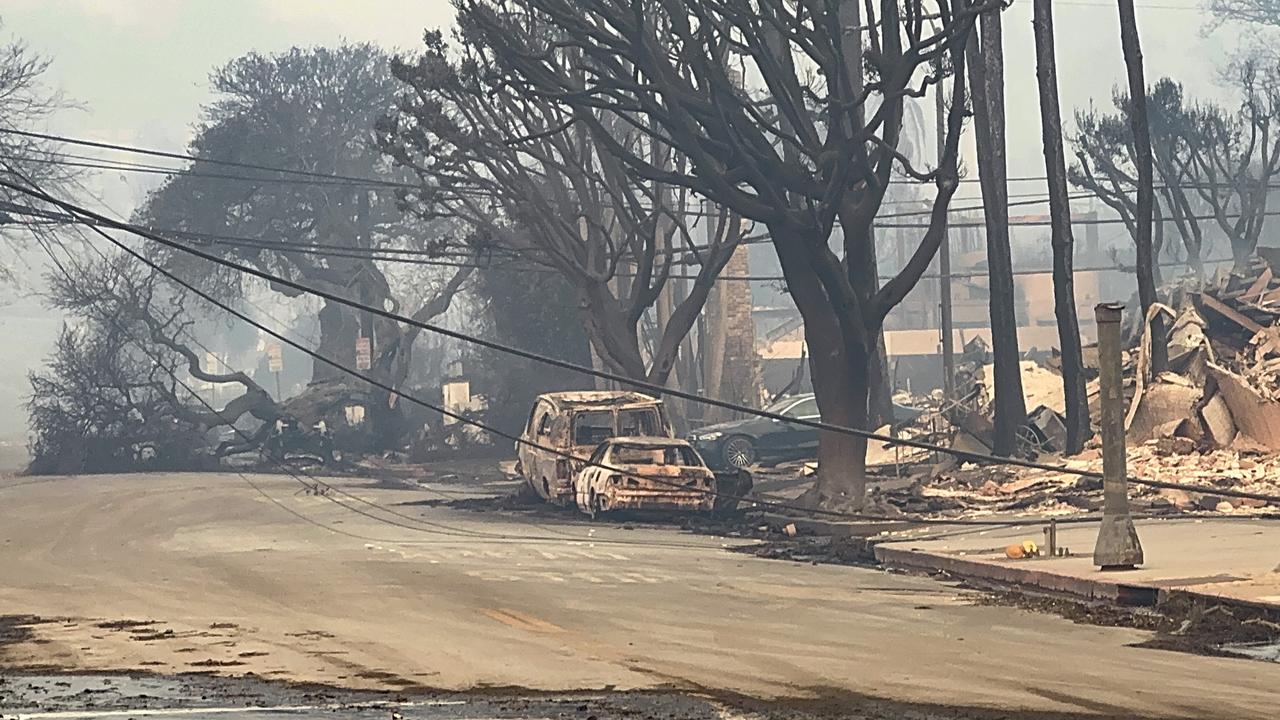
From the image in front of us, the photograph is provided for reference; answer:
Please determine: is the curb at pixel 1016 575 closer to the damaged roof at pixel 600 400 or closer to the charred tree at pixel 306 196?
the damaged roof at pixel 600 400

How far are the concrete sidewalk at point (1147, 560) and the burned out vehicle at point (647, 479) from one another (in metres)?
6.35

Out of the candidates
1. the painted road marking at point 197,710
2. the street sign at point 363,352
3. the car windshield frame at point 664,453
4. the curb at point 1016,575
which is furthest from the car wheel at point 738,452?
the painted road marking at point 197,710

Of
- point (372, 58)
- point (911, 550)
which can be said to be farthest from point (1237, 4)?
point (911, 550)

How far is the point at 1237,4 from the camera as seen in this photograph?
122 metres

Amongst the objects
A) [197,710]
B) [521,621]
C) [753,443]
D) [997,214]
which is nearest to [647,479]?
[997,214]

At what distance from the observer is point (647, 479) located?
31.1m

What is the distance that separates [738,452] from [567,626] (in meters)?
32.9

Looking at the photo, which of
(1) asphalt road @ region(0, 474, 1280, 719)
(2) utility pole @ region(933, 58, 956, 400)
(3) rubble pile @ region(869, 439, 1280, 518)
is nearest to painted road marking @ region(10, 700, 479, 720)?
(1) asphalt road @ region(0, 474, 1280, 719)

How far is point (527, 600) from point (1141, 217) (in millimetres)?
21744

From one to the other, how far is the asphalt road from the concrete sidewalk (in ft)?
2.86

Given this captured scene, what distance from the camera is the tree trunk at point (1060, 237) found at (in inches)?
1419

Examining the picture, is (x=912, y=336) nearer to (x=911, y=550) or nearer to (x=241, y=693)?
(x=911, y=550)

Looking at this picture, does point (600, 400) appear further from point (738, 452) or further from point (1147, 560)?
point (1147, 560)

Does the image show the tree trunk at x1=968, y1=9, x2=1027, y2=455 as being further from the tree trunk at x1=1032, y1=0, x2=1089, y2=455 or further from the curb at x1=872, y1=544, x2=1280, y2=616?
the curb at x1=872, y1=544, x2=1280, y2=616
